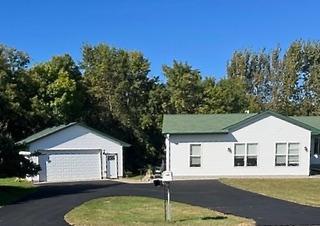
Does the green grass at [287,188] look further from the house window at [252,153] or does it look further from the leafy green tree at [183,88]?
the leafy green tree at [183,88]

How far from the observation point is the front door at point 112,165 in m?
36.9

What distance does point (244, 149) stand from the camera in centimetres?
3366

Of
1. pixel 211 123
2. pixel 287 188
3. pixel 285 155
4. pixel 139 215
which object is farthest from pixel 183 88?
pixel 139 215

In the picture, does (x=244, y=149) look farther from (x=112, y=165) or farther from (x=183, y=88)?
(x=183, y=88)

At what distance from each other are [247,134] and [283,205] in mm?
14795

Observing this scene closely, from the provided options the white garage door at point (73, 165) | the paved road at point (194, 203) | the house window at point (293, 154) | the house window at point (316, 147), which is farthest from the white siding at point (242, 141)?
the white garage door at point (73, 165)

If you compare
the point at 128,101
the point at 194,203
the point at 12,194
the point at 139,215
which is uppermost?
the point at 128,101

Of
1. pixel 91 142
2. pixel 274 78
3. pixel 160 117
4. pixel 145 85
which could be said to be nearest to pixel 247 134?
pixel 91 142

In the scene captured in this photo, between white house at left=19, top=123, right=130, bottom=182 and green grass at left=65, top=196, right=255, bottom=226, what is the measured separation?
15847mm

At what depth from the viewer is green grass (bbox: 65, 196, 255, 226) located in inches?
591

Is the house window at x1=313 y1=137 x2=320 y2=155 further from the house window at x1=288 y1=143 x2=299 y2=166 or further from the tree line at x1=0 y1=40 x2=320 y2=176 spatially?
the tree line at x1=0 y1=40 x2=320 y2=176

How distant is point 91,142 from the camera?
36.7m

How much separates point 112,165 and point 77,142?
3.13 metres

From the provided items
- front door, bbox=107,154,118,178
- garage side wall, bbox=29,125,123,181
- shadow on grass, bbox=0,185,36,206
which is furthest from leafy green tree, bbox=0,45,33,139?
shadow on grass, bbox=0,185,36,206
